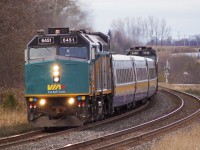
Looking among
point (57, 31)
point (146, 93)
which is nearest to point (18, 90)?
point (146, 93)

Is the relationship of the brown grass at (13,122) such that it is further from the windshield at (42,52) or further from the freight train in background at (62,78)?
the windshield at (42,52)

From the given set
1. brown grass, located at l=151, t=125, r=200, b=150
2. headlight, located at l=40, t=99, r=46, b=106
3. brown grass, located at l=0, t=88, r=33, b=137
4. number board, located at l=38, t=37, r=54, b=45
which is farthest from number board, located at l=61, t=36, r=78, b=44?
brown grass, located at l=151, t=125, r=200, b=150

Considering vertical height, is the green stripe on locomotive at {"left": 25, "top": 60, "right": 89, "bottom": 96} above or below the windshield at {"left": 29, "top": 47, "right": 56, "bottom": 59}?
below

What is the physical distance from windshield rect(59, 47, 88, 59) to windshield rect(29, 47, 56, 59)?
11.1 inches

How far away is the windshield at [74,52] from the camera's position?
18953 millimetres

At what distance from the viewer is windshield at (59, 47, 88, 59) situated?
18953 mm

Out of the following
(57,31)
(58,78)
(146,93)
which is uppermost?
(57,31)

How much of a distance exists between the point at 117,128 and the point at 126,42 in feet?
215

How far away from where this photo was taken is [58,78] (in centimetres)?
1869

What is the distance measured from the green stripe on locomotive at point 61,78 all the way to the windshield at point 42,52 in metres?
0.38

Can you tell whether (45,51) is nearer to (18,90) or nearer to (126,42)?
(18,90)

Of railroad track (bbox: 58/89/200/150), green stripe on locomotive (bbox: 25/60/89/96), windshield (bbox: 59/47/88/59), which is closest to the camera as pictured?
railroad track (bbox: 58/89/200/150)

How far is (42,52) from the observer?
1905 centimetres

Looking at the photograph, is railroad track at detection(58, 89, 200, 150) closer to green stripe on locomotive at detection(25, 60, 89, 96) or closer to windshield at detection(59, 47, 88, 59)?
green stripe on locomotive at detection(25, 60, 89, 96)
